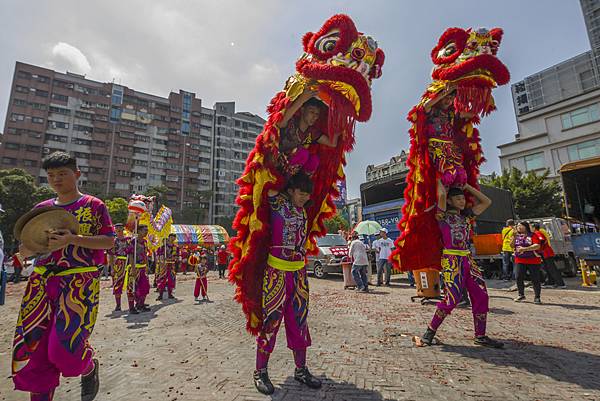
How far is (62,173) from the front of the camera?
2322mm

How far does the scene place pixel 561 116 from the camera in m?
33.5

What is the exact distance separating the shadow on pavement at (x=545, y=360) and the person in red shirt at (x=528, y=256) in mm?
4001

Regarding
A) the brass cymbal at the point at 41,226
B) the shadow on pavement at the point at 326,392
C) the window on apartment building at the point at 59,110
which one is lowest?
the shadow on pavement at the point at 326,392

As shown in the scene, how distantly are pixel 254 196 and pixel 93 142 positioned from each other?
6020cm

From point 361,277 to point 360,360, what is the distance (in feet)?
21.7

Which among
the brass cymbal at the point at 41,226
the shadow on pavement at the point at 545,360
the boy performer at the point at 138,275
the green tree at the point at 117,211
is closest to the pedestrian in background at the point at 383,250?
the shadow on pavement at the point at 545,360

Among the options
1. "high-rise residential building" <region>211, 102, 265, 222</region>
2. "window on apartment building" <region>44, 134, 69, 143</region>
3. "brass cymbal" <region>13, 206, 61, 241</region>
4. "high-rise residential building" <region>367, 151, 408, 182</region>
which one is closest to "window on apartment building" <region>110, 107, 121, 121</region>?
"window on apartment building" <region>44, 134, 69, 143</region>

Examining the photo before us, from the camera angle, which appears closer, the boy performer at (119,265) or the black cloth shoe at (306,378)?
the black cloth shoe at (306,378)

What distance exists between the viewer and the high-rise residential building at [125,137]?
45.9m

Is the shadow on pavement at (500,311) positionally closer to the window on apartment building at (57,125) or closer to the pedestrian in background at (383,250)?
the pedestrian in background at (383,250)

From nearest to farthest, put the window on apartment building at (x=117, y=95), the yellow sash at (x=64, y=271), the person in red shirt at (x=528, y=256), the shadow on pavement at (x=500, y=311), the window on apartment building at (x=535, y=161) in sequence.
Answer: the yellow sash at (x=64, y=271), the shadow on pavement at (x=500, y=311), the person in red shirt at (x=528, y=256), the window on apartment building at (x=535, y=161), the window on apartment building at (x=117, y=95)

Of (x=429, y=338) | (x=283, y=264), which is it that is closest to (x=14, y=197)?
(x=283, y=264)

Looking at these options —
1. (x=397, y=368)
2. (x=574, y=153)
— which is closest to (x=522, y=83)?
(x=574, y=153)

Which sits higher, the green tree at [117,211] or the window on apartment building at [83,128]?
the window on apartment building at [83,128]
